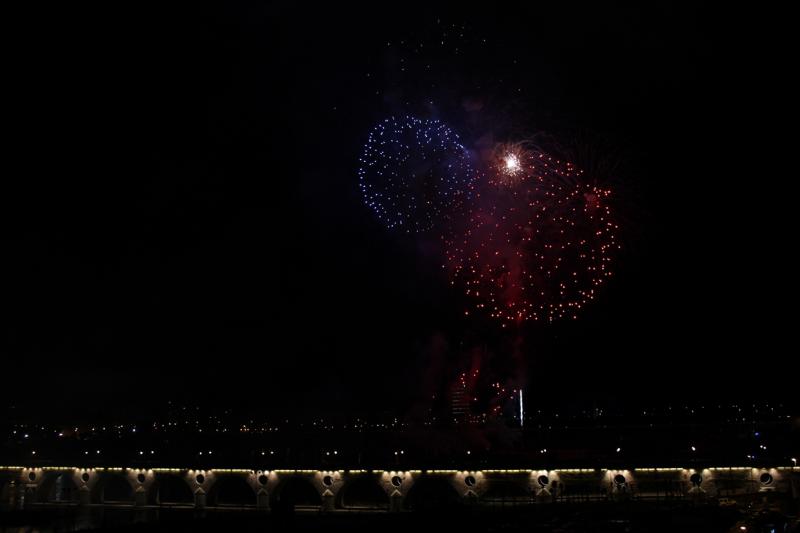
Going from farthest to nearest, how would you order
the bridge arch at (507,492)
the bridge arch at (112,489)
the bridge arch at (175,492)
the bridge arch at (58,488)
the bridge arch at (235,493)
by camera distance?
the bridge arch at (235,493) < the bridge arch at (175,492) < the bridge arch at (58,488) < the bridge arch at (112,489) < the bridge arch at (507,492)

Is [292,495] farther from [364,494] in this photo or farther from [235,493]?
[235,493]

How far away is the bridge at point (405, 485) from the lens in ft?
102

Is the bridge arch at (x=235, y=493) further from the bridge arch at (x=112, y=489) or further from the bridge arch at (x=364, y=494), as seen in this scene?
the bridge arch at (x=364, y=494)

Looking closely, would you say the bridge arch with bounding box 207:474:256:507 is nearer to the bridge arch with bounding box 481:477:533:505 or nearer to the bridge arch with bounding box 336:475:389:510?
the bridge arch with bounding box 336:475:389:510

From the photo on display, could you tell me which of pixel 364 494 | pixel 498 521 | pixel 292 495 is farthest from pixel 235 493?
pixel 498 521

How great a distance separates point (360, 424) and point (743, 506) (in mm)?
A: 45440

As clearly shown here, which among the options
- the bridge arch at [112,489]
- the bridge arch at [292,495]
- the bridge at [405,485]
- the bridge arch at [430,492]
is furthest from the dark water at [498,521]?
the bridge arch at [112,489]

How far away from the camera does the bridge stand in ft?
102

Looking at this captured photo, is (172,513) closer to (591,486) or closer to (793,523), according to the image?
(591,486)

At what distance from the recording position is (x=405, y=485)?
35.5 m

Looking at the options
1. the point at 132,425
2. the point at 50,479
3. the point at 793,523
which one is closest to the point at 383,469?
the point at 793,523

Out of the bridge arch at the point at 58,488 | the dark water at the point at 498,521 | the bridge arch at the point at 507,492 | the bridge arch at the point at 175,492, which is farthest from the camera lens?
the bridge arch at the point at 175,492

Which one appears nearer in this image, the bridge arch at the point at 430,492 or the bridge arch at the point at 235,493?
the bridge arch at the point at 430,492

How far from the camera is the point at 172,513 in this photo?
126 ft
